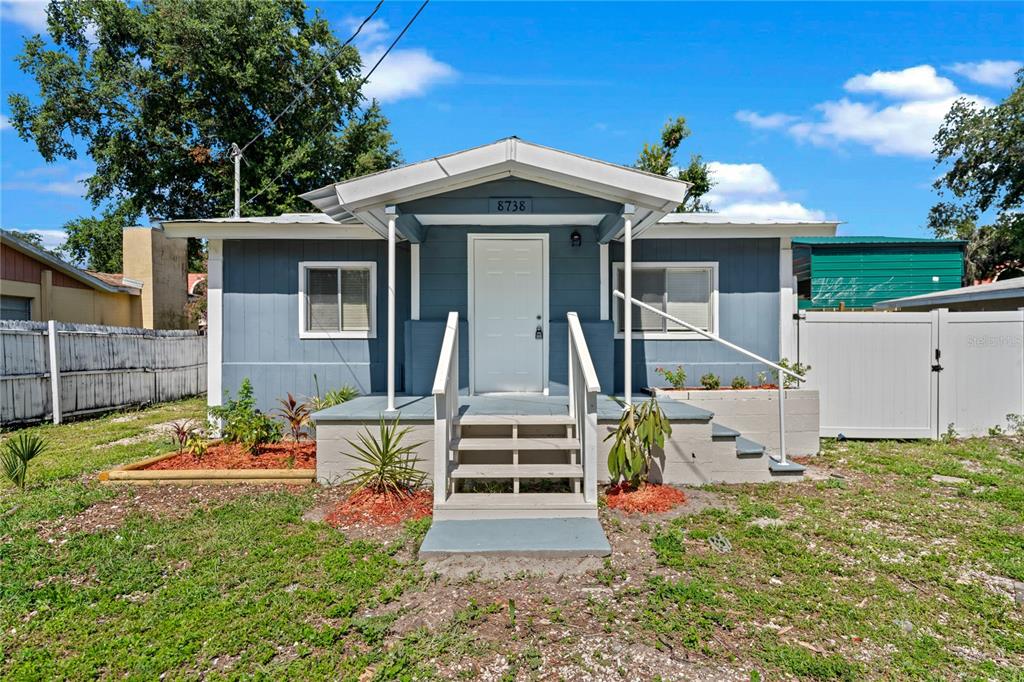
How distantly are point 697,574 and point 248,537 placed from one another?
3.17 meters

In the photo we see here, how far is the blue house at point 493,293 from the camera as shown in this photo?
5.08 metres

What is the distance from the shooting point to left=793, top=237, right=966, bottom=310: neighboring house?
13.4 m

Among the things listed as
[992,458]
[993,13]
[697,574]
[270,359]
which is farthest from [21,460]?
[993,13]

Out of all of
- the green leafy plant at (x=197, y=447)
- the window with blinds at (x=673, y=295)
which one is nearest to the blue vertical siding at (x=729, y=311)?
the window with blinds at (x=673, y=295)

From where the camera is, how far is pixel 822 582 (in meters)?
3.21

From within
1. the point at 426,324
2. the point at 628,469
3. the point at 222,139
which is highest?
the point at 222,139

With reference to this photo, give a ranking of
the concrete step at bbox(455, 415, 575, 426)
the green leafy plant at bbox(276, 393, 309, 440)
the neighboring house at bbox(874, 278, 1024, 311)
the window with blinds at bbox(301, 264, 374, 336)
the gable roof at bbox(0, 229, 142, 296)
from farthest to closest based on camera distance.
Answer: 1. the gable roof at bbox(0, 229, 142, 296)
2. the neighboring house at bbox(874, 278, 1024, 311)
3. the window with blinds at bbox(301, 264, 374, 336)
4. the green leafy plant at bbox(276, 393, 309, 440)
5. the concrete step at bbox(455, 415, 575, 426)

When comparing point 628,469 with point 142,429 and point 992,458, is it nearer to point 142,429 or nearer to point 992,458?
point 992,458

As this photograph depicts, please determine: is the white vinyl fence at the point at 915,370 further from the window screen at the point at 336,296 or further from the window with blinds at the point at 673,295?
the window screen at the point at 336,296

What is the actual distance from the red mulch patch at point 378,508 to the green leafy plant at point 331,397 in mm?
2002

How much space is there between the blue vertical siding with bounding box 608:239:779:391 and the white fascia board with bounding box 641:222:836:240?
0.17 meters

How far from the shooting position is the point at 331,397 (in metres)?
6.41

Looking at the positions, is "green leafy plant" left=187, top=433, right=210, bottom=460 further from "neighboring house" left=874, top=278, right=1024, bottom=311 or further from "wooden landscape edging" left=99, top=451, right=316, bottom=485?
"neighboring house" left=874, top=278, right=1024, bottom=311

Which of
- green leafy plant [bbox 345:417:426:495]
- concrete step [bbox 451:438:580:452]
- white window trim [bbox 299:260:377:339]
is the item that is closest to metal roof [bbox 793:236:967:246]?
white window trim [bbox 299:260:377:339]
